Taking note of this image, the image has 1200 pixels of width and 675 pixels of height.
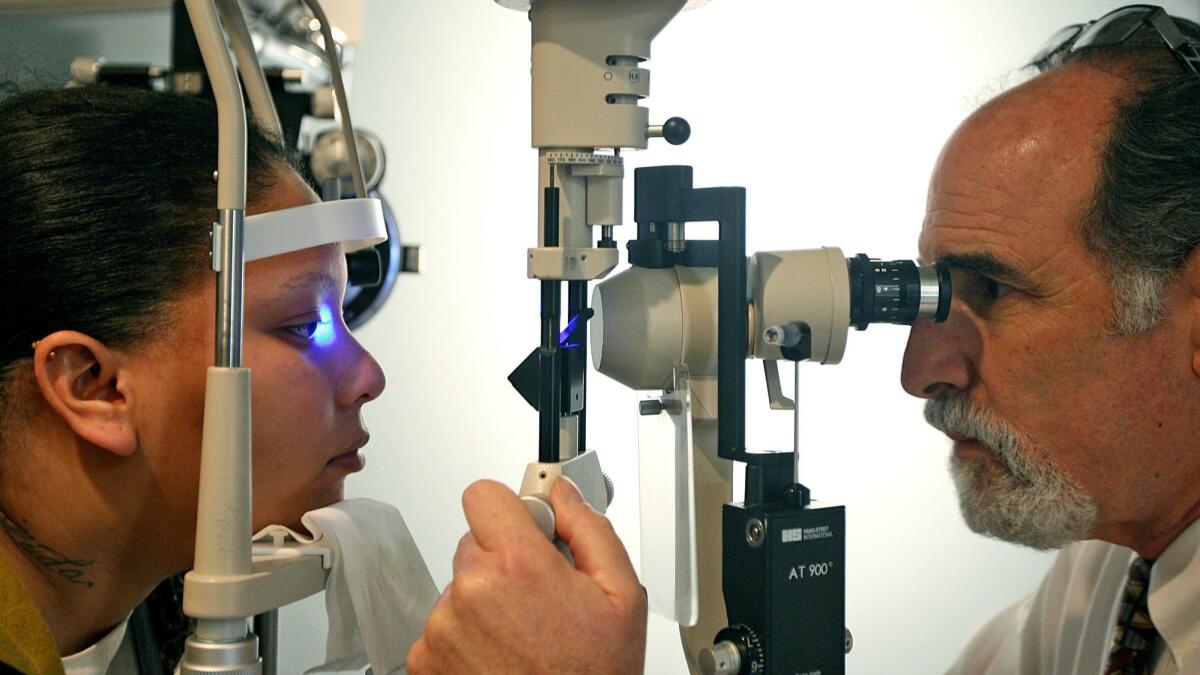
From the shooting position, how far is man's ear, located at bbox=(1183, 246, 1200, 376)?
107cm

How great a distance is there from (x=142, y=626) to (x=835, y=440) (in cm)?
151

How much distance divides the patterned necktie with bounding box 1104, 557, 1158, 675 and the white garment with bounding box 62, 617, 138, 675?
102cm

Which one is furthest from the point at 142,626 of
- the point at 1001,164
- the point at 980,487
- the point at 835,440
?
the point at 835,440

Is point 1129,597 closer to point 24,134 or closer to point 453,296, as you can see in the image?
point 24,134

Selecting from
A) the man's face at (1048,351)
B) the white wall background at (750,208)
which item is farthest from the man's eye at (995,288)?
the white wall background at (750,208)

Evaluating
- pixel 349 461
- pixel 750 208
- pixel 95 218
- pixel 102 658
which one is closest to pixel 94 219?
pixel 95 218

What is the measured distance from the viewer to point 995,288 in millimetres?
1136

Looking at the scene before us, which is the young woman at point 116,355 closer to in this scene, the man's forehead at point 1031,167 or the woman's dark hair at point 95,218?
the woman's dark hair at point 95,218

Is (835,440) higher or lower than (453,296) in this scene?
lower

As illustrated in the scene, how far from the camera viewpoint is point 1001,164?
112 cm

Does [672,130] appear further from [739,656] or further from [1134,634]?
[1134,634]

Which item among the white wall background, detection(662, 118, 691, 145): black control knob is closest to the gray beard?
detection(662, 118, 691, 145): black control knob

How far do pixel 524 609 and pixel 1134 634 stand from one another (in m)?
0.73

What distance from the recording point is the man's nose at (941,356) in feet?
3.76
